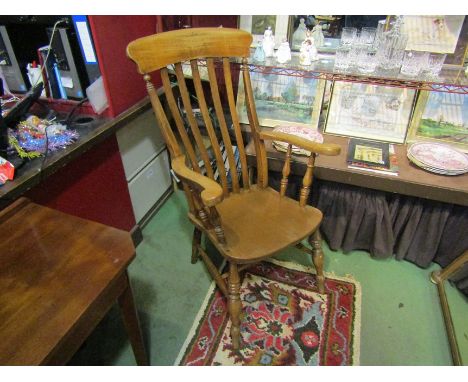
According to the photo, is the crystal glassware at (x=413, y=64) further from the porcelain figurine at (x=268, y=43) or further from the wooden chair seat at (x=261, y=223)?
the wooden chair seat at (x=261, y=223)

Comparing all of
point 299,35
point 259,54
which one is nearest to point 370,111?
point 299,35

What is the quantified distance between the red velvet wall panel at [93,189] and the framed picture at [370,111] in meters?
1.12

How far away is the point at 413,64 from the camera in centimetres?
137

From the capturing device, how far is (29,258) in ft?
2.88

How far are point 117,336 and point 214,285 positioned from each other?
49 cm

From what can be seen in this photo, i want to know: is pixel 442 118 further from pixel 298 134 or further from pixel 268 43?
pixel 268 43

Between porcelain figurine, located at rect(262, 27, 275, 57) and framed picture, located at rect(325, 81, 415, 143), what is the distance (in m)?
0.36

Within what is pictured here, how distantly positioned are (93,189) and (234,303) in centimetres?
→ 83

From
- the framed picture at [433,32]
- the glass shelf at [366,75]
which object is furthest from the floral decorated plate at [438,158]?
the framed picture at [433,32]

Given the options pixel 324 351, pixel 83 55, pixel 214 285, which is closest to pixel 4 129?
pixel 83 55

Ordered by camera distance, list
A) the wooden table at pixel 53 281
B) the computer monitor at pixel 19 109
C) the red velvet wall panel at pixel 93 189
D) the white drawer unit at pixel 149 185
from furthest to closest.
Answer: the white drawer unit at pixel 149 185, the red velvet wall panel at pixel 93 189, the computer monitor at pixel 19 109, the wooden table at pixel 53 281

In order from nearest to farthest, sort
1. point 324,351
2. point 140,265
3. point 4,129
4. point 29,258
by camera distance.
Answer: point 29,258 < point 4,129 < point 324,351 < point 140,265

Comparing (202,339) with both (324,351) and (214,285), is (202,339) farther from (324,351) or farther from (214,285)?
(324,351)

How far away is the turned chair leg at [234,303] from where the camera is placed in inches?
48.5
